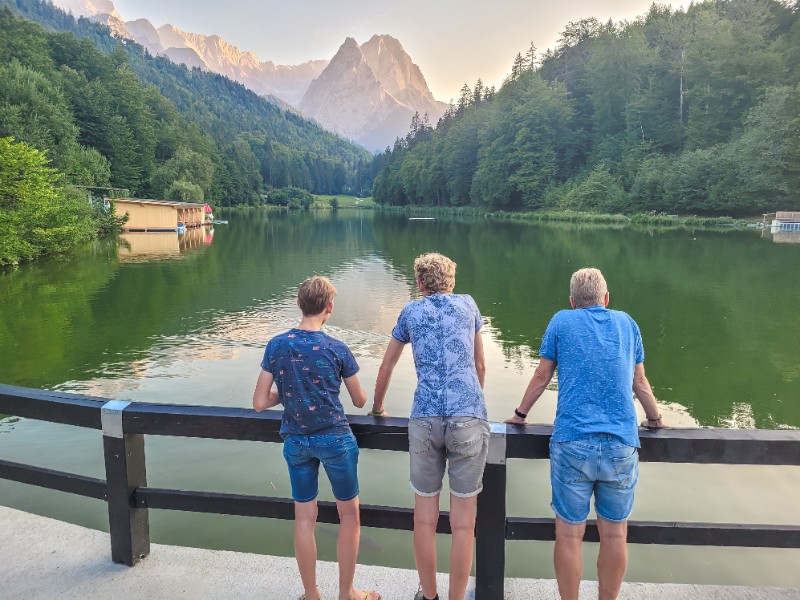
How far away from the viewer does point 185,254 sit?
35.2 meters

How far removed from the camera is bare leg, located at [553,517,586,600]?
305cm

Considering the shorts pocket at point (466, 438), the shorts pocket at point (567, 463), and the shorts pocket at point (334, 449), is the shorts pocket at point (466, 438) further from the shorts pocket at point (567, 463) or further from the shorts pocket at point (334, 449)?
the shorts pocket at point (334, 449)

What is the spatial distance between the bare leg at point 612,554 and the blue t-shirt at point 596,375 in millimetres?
472

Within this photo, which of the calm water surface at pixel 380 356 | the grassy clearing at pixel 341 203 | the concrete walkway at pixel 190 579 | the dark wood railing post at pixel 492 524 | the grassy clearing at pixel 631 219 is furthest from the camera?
the grassy clearing at pixel 341 203

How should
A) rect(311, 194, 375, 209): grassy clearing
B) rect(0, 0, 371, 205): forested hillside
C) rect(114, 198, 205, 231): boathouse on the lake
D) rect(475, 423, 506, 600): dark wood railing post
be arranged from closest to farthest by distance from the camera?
rect(475, 423, 506, 600): dark wood railing post → rect(114, 198, 205, 231): boathouse on the lake → rect(0, 0, 371, 205): forested hillside → rect(311, 194, 375, 209): grassy clearing

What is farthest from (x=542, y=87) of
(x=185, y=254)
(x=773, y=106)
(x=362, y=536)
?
(x=362, y=536)

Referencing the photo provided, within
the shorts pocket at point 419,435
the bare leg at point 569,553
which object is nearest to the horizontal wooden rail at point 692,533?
the bare leg at point 569,553

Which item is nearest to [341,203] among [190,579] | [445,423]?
[190,579]

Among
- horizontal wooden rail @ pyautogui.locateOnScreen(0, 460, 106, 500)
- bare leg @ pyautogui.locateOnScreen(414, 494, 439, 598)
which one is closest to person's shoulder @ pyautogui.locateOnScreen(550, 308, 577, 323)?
bare leg @ pyautogui.locateOnScreen(414, 494, 439, 598)

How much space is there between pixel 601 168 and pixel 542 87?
961 inches

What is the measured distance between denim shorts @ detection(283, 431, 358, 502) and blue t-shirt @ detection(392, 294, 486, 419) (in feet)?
1.36

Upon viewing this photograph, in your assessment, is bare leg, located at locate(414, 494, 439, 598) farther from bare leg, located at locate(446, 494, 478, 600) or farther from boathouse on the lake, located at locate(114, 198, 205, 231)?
boathouse on the lake, located at locate(114, 198, 205, 231)

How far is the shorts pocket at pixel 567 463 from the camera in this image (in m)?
2.92

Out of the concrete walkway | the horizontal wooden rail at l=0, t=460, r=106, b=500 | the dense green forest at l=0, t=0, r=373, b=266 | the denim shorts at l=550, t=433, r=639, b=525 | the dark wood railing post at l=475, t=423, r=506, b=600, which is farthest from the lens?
the dense green forest at l=0, t=0, r=373, b=266
